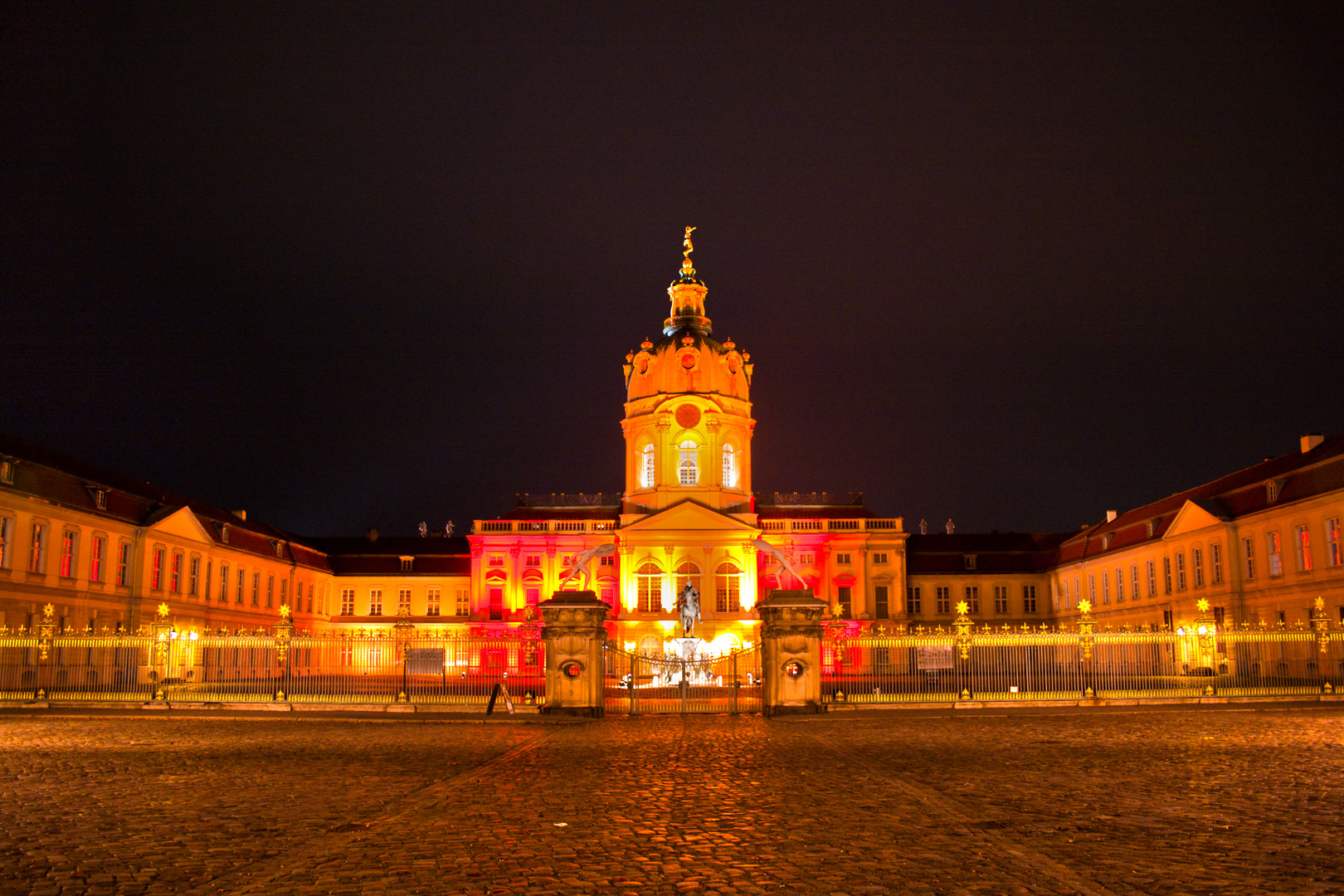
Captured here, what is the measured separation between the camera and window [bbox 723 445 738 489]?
77.5 m

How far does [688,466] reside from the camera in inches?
3051

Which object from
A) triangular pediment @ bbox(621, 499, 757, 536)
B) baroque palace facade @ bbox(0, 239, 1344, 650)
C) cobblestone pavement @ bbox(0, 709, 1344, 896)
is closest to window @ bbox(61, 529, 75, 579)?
baroque palace facade @ bbox(0, 239, 1344, 650)

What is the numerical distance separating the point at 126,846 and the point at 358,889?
2.88 metres

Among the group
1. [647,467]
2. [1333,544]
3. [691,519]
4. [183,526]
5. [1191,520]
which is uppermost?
[647,467]

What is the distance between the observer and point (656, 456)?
7762 centimetres

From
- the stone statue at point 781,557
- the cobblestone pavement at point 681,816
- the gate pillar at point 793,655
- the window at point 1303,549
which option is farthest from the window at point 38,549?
the window at point 1303,549

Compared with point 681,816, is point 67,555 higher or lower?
higher

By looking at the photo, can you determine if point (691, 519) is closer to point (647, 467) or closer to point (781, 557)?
point (647, 467)

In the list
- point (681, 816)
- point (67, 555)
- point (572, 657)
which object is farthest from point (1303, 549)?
point (67, 555)

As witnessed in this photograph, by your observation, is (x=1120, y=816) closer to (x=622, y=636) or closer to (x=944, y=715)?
(x=944, y=715)

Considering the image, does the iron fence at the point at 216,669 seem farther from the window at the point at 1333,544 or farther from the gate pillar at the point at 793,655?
the window at the point at 1333,544

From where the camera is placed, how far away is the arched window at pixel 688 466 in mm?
77250

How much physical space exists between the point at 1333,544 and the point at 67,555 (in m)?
51.7

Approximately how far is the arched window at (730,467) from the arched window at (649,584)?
8.05 m
